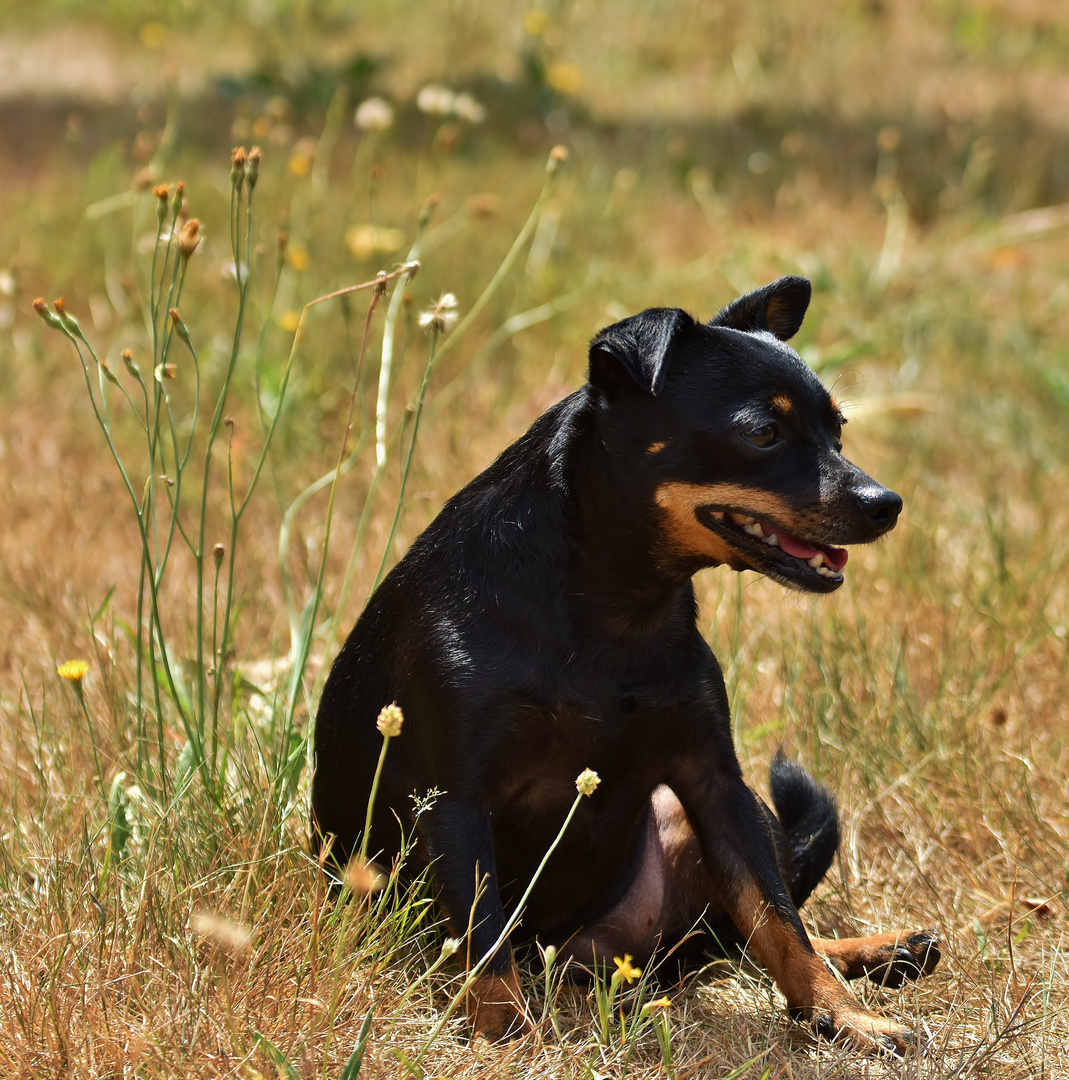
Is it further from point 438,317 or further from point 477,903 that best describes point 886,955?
point 438,317

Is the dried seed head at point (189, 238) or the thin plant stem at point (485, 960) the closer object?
the thin plant stem at point (485, 960)

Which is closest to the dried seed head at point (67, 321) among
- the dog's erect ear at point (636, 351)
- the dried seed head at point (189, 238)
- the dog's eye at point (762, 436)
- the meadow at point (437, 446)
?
the meadow at point (437, 446)

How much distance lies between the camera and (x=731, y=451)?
221 cm

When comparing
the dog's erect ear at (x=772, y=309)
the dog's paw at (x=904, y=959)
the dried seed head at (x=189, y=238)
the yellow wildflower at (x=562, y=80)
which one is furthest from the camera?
the yellow wildflower at (x=562, y=80)

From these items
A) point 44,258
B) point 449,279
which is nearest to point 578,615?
point 449,279

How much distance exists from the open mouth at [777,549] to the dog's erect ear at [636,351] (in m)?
0.25

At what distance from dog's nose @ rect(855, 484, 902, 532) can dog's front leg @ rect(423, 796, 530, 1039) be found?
801mm

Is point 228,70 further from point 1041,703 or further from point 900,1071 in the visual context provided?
point 900,1071

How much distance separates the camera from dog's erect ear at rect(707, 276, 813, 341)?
8.55 ft

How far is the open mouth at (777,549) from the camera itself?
223 centimetres

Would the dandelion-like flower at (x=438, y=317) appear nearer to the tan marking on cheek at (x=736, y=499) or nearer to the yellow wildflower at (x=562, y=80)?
the tan marking on cheek at (x=736, y=499)

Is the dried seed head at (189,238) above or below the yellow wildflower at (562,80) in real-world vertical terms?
below

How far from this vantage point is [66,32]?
9664 mm

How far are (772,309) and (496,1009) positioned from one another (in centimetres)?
141
